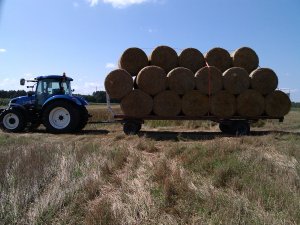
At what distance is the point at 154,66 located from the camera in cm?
1402

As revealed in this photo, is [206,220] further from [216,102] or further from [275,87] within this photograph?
[275,87]

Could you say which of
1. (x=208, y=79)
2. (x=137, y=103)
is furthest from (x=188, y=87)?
(x=137, y=103)

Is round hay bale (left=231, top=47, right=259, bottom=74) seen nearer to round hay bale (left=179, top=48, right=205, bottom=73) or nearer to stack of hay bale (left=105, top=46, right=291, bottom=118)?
stack of hay bale (left=105, top=46, right=291, bottom=118)

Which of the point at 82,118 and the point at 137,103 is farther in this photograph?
the point at 82,118

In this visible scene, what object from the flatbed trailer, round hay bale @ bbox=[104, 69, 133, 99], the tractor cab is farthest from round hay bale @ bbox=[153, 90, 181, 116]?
the tractor cab

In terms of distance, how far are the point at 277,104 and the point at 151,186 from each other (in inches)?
358

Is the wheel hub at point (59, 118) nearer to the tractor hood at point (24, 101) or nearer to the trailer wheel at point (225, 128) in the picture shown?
the tractor hood at point (24, 101)

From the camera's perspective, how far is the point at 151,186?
21.5 feet

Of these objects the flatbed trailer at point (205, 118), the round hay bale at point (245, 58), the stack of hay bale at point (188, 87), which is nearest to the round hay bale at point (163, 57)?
the stack of hay bale at point (188, 87)

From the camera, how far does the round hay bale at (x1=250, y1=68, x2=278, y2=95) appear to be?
1446 cm

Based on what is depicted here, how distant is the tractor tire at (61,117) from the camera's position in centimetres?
1596

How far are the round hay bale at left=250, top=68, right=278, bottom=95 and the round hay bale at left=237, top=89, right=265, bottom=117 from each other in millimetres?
227

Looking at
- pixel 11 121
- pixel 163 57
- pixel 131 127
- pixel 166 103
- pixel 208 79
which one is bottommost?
pixel 11 121

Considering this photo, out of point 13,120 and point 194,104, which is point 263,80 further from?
point 13,120
